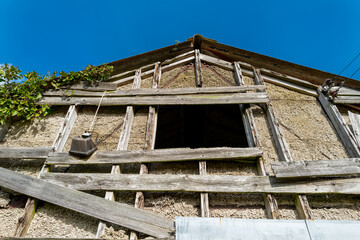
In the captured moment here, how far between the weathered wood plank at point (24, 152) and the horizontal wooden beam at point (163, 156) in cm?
18

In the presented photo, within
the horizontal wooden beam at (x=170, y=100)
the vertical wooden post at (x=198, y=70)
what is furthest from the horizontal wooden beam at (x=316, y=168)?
the vertical wooden post at (x=198, y=70)

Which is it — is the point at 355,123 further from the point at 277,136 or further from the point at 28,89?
the point at 28,89

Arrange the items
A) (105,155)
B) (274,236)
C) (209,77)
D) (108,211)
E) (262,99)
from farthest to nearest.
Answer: (209,77), (262,99), (105,155), (108,211), (274,236)

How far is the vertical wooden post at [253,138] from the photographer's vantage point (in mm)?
2599

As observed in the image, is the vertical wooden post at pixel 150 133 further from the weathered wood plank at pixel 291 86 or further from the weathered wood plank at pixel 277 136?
the weathered wood plank at pixel 291 86

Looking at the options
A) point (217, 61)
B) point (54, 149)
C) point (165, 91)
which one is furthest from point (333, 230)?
point (54, 149)

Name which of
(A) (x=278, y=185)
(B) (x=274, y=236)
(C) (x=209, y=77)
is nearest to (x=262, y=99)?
(C) (x=209, y=77)

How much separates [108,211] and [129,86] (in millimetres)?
2649

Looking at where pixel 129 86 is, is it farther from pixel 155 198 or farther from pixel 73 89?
pixel 155 198

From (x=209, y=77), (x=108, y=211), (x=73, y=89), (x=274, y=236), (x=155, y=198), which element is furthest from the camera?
(x=209, y=77)

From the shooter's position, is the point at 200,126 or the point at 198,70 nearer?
the point at 198,70

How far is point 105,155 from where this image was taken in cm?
311

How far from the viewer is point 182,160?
9.94 ft

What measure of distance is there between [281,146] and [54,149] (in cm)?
362
